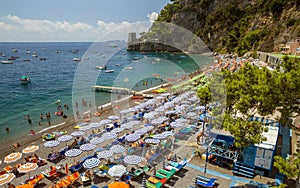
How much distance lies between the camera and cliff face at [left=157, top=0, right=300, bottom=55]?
199ft

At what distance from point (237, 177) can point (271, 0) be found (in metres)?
83.7

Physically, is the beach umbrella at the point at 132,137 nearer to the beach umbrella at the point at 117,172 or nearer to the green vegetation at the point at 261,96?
the beach umbrella at the point at 117,172

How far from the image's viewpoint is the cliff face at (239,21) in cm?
6056

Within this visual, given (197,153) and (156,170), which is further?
(197,153)

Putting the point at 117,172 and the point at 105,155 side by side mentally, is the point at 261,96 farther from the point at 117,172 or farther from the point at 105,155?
the point at 105,155

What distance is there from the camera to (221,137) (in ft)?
44.4

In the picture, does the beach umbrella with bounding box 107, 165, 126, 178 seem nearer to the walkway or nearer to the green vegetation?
the walkway

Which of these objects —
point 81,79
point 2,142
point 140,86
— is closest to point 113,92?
point 140,86

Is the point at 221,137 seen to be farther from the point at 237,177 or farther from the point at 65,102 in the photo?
the point at 65,102

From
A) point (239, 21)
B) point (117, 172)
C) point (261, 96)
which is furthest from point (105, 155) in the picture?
point (239, 21)

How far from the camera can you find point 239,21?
98125mm

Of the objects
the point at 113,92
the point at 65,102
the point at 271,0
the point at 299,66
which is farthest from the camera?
the point at 271,0

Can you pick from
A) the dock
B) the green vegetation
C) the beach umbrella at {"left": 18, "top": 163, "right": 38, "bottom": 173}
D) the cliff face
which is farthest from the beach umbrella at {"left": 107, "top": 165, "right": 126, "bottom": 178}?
the cliff face

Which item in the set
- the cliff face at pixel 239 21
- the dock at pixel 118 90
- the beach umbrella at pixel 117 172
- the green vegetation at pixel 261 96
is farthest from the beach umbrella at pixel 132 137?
the cliff face at pixel 239 21
